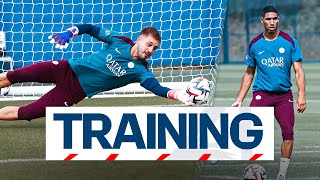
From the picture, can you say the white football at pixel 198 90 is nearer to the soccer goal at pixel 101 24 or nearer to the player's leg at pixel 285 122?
the player's leg at pixel 285 122

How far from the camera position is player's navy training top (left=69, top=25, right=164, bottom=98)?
8.02 m

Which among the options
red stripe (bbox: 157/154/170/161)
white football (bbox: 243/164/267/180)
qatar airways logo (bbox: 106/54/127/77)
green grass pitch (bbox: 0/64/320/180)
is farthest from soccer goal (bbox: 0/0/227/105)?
red stripe (bbox: 157/154/170/161)

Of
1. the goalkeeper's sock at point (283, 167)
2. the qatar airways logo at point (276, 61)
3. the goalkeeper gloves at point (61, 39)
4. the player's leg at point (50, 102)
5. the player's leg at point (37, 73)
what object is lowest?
the goalkeeper's sock at point (283, 167)

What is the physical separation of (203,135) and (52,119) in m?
0.92

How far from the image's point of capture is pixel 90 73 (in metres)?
8.23

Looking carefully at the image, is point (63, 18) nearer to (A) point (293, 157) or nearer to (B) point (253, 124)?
(A) point (293, 157)

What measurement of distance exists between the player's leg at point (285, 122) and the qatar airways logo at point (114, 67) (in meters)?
1.25

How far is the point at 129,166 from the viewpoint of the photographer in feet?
27.9

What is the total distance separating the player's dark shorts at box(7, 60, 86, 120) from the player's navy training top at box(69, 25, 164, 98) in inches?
2.6

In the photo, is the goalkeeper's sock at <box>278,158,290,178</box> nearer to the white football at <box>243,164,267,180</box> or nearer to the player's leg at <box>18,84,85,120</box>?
the white football at <box>243,164,267,180</box>

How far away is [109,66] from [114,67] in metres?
0.04

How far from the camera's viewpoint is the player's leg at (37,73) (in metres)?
8.11

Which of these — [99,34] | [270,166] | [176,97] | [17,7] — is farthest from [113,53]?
[17,7]

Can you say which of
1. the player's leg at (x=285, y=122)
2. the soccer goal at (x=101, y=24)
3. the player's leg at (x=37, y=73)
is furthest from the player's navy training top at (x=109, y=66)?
the soccer goal at (x=101, y=24)
